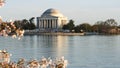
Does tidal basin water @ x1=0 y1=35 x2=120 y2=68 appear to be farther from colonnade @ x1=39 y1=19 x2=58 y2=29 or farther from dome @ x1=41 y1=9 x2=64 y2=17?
dome @ x1=41 y1=9 x2=64 y2=17

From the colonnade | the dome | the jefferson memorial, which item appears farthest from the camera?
the dome

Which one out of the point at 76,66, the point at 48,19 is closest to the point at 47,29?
the point at 48,19

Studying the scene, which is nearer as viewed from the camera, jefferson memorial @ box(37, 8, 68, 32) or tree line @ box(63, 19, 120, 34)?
tree line @ box(63, 19, 120, 34)

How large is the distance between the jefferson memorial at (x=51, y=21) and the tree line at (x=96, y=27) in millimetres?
3069

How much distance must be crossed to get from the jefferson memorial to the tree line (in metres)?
3.07

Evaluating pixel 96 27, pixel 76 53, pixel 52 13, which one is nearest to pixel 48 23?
pixel 52 13

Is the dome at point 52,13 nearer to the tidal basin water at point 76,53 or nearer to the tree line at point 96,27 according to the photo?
the tree line at point 96,27

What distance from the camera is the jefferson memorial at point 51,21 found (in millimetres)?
166750

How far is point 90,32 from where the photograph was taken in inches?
6693

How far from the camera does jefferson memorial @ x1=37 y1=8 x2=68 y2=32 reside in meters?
167

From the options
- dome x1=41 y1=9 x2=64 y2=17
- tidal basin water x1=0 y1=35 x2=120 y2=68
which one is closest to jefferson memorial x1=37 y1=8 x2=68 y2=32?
dome x1=41 y1=9 x2=64 y2=17

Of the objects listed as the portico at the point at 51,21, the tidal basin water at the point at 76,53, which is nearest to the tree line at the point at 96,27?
the portico at the point at 51,21

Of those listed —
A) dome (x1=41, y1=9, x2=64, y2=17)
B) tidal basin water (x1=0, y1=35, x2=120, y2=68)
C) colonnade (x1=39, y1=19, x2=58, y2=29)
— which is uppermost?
dome (x1=41, y1=9, x2=64, y2=17)

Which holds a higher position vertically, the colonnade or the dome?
the dome
